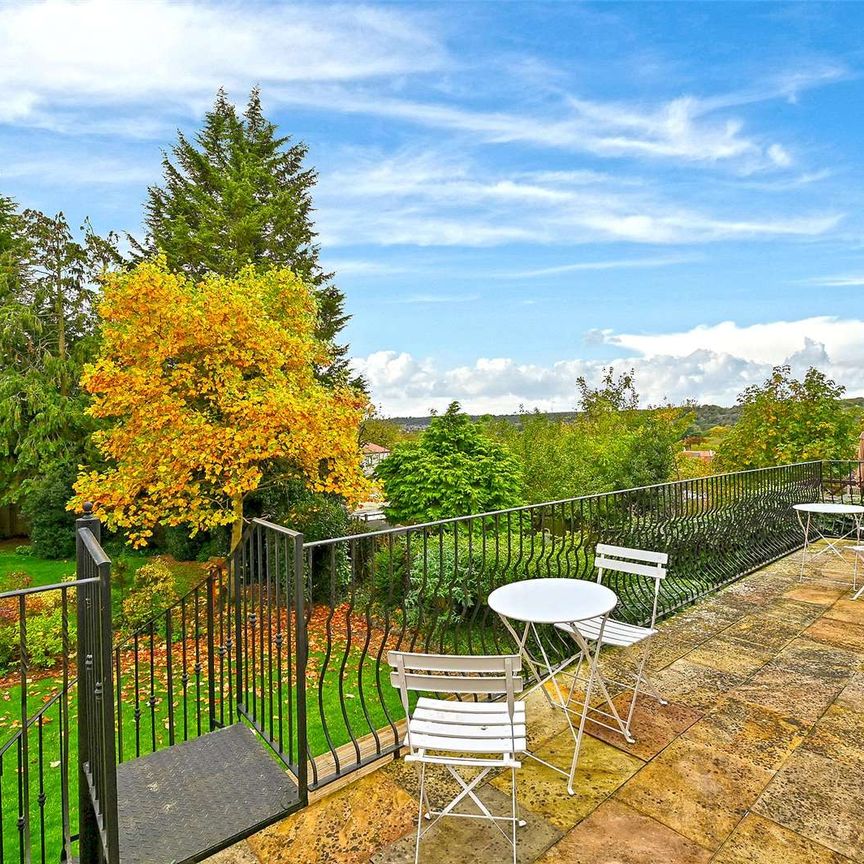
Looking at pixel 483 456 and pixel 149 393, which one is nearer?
pixel 149 393

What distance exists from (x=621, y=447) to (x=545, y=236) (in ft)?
16.7

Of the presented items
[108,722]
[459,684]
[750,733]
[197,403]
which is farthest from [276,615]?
[197,403]

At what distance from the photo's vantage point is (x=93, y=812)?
7.20 feet

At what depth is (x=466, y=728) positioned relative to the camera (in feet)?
6.62

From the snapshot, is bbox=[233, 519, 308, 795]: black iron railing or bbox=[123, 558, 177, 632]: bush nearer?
bbox=[233, 519, 308, 795]: black iron railing

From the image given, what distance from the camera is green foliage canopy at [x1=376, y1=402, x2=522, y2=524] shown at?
978cm

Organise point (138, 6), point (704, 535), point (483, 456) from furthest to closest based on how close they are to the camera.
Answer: point (483, 456) → point (138, 6) → point (704, 535)

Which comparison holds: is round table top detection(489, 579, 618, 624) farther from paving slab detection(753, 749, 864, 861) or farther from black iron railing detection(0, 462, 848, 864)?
paving slab detection(753, 749, 864, 861)

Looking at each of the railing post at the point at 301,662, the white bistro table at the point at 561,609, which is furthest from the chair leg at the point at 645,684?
the railing post at the point at 301,662

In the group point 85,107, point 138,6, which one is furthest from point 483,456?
point 85,107

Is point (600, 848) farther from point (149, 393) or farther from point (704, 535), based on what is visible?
point (149, 393)

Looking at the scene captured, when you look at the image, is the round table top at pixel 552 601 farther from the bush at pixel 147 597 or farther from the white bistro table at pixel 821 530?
the bush at pixel 147 597

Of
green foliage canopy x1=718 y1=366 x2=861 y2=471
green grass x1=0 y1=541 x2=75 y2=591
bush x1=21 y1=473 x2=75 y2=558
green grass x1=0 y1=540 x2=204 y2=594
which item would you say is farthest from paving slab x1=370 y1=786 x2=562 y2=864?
bush x1=21 y1=473 x2=75 y2=558

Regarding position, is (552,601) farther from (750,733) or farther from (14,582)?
(14,582)
